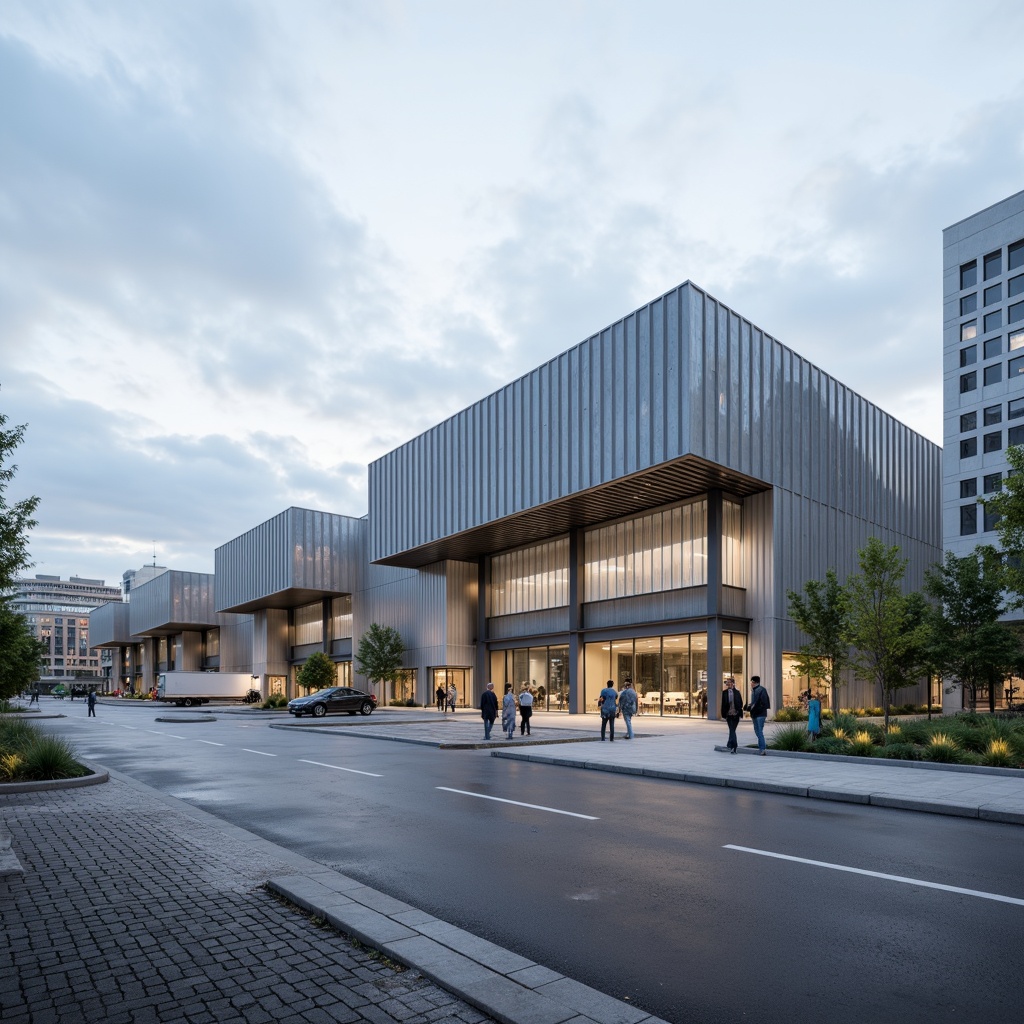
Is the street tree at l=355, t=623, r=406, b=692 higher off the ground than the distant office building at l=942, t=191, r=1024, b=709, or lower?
lower

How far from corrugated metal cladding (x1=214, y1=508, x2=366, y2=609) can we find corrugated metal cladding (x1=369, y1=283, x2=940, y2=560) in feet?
48.4

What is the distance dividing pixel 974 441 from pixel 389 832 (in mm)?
44258

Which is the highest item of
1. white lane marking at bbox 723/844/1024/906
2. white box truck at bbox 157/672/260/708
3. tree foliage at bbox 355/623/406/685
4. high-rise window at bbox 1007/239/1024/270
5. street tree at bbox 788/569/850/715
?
high-rise window at bbox 1007/239/1024/270

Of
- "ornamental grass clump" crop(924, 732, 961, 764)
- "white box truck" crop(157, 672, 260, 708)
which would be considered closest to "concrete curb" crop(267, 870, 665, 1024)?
"ornamental grass clump" crop(924, 732, 961, 764)

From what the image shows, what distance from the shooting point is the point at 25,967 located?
4965 mm

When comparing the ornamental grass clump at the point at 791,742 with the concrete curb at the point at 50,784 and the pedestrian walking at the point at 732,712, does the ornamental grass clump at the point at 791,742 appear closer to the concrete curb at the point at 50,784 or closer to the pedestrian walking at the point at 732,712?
the pedestrian walking at the point at 732,712

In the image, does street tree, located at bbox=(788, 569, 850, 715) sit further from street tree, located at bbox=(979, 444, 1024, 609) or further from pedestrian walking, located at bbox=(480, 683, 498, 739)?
pedestrian walking, located at bbox=(480, 683, 498, 739)

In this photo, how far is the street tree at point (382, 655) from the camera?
50.9 meters

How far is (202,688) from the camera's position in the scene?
64.9 m

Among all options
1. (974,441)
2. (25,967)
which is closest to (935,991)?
(25,967)

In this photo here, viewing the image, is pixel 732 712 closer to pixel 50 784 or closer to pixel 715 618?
pixel 715 618

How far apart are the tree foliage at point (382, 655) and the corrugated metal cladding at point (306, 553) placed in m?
8.72

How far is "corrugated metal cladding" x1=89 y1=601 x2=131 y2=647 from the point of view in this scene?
348 feet

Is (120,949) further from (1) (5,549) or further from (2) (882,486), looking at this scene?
(2) (882,486)
